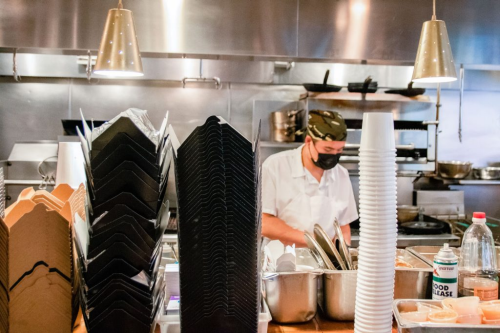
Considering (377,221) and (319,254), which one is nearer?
(377,221)

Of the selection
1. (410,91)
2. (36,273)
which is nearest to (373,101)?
(410,91)

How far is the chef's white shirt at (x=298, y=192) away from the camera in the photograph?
3.26m

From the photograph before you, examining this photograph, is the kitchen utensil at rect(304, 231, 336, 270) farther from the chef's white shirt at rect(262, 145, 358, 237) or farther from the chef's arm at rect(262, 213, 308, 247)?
the chef's white shirt at rect(262, 145, 358, 237)

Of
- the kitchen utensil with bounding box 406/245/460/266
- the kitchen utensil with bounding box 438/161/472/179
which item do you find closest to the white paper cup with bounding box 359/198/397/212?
the kitchen utensil with bounding box 406/245/460/266

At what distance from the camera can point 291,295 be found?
1.54 m

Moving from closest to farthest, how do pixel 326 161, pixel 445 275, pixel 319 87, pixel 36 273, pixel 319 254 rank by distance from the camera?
pixel 36 273, pixel 445 275, pixel 319 254, pixel 326 161, pixel 319 87

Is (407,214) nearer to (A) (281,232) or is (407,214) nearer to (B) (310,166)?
(B) (310,166)

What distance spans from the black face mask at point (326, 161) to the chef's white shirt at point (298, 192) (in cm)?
19

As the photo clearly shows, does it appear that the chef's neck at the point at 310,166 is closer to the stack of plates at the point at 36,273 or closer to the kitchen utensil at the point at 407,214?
the kitchen utensil at the point at 407,214

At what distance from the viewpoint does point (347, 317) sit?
1.58 m

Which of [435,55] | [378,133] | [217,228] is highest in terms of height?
[435,55]

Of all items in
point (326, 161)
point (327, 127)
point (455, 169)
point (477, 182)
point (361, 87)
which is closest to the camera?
point (327, 127)

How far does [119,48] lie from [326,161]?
1586 millimetres

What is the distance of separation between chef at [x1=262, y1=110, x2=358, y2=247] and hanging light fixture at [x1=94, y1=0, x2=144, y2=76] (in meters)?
1.36
